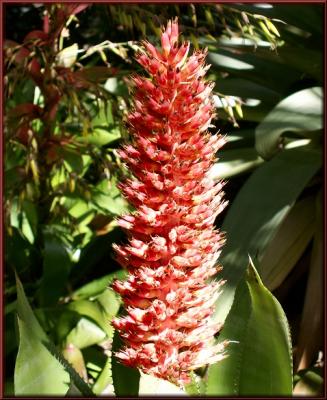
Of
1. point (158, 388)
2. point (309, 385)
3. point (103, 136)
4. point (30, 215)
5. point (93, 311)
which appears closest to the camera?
point (158, 388)

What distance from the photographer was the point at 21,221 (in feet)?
8.05

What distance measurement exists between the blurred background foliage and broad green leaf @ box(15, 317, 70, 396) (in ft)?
1.30

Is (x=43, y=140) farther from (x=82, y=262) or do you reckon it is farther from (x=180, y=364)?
(x=180, y=364)

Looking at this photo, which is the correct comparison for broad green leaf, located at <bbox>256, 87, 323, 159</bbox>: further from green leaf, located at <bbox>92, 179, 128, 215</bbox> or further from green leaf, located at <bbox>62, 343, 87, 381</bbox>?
green leaf, located at <bbox>62, 343, 87, 381</bbox>

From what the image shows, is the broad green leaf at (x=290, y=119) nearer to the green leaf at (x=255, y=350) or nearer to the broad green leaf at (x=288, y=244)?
the broad green leaf at (x=288, y=244)

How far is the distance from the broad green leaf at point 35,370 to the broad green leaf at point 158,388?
302 millimetres

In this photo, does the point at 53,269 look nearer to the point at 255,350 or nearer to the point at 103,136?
the point at 103,136

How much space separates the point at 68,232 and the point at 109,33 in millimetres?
1532

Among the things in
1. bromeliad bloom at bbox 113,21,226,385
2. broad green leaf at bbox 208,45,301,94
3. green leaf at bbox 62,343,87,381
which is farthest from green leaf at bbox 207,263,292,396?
broad green leaf at bbox 208,45,301,94

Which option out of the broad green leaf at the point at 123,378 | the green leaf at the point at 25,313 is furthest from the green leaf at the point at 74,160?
the broad green leaf at the point at 123,378

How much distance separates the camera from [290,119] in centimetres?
193

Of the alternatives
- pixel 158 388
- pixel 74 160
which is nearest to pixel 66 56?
pixel 74 160

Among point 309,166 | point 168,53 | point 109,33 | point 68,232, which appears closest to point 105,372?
point 68,232

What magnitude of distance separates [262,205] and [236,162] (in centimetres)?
42
